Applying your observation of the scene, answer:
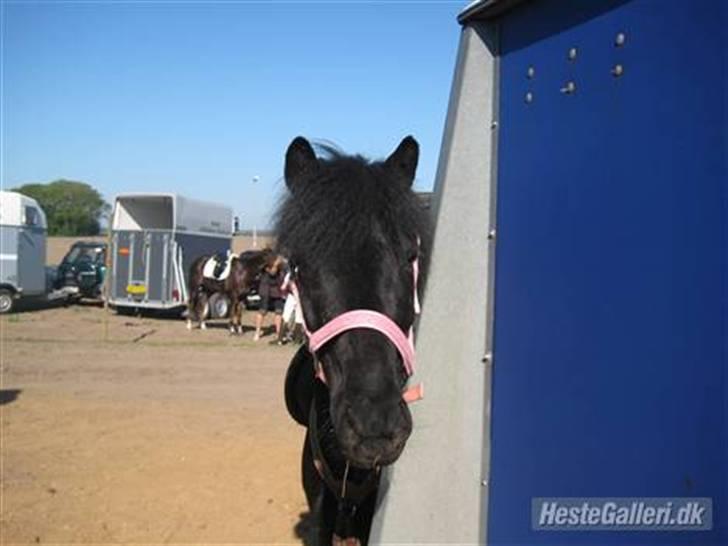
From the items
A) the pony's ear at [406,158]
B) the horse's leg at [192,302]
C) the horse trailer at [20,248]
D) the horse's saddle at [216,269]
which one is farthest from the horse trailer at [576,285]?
the horse trailer at [20,248]

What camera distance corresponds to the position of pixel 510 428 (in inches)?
112

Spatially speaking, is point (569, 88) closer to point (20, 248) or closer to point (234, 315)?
point (234, 315)

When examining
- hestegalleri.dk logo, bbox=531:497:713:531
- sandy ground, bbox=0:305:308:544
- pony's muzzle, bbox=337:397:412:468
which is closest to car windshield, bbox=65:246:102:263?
sandy ground, bbox=0:305:308:544

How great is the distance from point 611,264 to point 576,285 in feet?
0.59

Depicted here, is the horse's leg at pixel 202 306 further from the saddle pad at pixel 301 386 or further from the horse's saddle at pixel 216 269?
the saddle pad at pixel 301 386

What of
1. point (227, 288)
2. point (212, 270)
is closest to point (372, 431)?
point (227, 288)

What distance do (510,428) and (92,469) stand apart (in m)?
4.48

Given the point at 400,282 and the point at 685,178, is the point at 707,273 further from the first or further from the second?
the point at 400,282

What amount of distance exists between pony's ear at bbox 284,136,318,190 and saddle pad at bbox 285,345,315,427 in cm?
99

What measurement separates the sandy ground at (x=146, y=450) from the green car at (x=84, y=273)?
33.6ft

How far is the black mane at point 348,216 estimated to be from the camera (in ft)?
7.77

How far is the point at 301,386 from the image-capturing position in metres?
3.62

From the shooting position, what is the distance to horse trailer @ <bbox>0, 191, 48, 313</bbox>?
19406mm

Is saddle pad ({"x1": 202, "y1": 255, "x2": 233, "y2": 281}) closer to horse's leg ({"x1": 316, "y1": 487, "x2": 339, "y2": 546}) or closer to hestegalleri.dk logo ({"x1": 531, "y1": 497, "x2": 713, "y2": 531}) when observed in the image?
horse's leg ({"x1": 316, "y1": 487, "x2": 339, "y2": 546})
